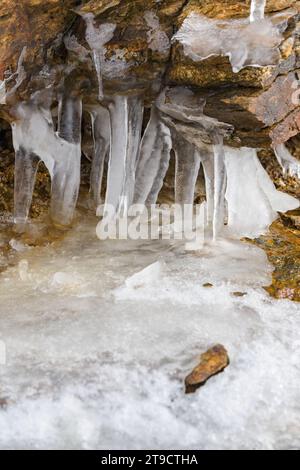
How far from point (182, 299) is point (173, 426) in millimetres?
1301

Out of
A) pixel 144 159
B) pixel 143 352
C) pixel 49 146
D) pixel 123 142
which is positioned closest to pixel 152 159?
pixel 144 159

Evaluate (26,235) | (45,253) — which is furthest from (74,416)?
(26,235)

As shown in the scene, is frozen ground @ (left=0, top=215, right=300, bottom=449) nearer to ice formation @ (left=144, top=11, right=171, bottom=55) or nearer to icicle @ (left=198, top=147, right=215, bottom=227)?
icicle @ (left=198, top=147, right=215, bottom=227)

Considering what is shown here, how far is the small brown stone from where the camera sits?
9.94 ft

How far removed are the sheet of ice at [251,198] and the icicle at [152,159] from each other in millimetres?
613

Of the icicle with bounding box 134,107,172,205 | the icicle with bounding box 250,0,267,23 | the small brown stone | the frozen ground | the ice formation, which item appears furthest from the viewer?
the icicle with bounding box 134,107,172,205

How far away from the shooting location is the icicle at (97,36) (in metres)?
3.99

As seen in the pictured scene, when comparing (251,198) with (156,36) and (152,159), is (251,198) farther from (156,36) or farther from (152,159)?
(156,36)

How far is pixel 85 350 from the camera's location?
11.0ft

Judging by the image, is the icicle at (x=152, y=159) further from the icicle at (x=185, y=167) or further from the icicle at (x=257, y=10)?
the icicle at (x=257, y=10)

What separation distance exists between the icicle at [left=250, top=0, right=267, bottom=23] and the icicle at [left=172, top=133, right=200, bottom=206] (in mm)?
1403

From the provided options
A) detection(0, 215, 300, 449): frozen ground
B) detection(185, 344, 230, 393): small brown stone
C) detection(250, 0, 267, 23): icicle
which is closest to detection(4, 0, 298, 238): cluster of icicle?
detection(0, 215, 300, 449): frozen ground
